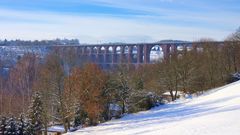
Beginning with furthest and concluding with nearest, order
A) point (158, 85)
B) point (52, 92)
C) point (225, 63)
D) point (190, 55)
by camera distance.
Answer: point (225, 63) → point (190, 55) → point (158, 85) → point (52, 92)

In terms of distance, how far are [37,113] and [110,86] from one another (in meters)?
7.35

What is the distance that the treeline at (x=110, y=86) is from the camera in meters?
31.5

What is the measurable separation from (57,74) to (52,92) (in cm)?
156

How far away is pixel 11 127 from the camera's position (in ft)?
87.9

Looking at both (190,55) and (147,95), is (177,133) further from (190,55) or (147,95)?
(190,55)

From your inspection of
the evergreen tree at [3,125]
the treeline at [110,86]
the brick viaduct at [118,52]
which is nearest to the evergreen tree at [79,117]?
the treeline at [110,86]

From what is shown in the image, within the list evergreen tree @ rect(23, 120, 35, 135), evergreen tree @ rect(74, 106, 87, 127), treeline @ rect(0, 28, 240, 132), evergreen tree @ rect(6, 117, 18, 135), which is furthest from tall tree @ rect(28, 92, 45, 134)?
evergreen tree @ rect(74, 106, 87, 127)

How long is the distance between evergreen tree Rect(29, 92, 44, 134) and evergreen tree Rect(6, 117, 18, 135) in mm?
2238

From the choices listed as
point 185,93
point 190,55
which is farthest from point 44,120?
point 190,55

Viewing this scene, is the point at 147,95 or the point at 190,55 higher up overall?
the point at 190,55

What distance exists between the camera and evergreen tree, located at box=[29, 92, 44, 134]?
29422 mm

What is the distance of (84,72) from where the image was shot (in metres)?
32.2

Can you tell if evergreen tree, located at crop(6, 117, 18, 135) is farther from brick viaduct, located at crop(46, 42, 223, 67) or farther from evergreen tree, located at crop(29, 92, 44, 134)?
brick viaduct, located at crop(46, 42, 223, 67)

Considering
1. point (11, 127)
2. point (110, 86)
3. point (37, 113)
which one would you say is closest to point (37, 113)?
point (37, 113)
